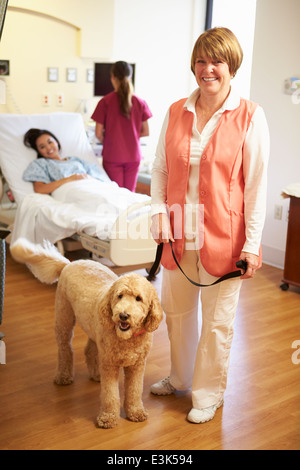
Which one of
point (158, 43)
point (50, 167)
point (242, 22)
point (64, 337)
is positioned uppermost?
point (242, 22)

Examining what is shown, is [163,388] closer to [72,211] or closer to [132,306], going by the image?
[132,306]

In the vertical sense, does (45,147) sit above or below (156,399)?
above

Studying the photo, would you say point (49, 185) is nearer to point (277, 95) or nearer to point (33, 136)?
point (33, 136)

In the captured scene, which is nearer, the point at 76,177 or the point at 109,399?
the point at 109,399

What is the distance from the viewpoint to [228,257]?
6.95 feet

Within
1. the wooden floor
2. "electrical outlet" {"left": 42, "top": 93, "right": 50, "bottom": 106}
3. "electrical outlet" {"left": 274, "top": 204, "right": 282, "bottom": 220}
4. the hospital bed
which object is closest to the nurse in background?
the hospital bed

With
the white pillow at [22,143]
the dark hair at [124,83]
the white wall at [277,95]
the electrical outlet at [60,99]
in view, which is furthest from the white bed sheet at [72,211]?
the electrical outlet at [60,99]

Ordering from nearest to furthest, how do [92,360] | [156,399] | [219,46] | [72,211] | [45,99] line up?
[219,46] → [156,399] → [92,360] → [72,211] → [45,99]

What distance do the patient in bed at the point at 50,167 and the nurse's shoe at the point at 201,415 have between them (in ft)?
7.17

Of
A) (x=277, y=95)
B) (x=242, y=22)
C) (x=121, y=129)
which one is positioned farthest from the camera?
(x=242, y=22)

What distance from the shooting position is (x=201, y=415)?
2.26 m

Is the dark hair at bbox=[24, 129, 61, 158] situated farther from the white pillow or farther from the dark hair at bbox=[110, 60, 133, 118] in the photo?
the dark hair at bbox=[110, 60, 133, 118]

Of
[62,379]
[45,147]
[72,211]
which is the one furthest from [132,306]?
[45,147]

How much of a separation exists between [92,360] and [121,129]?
2250mm
